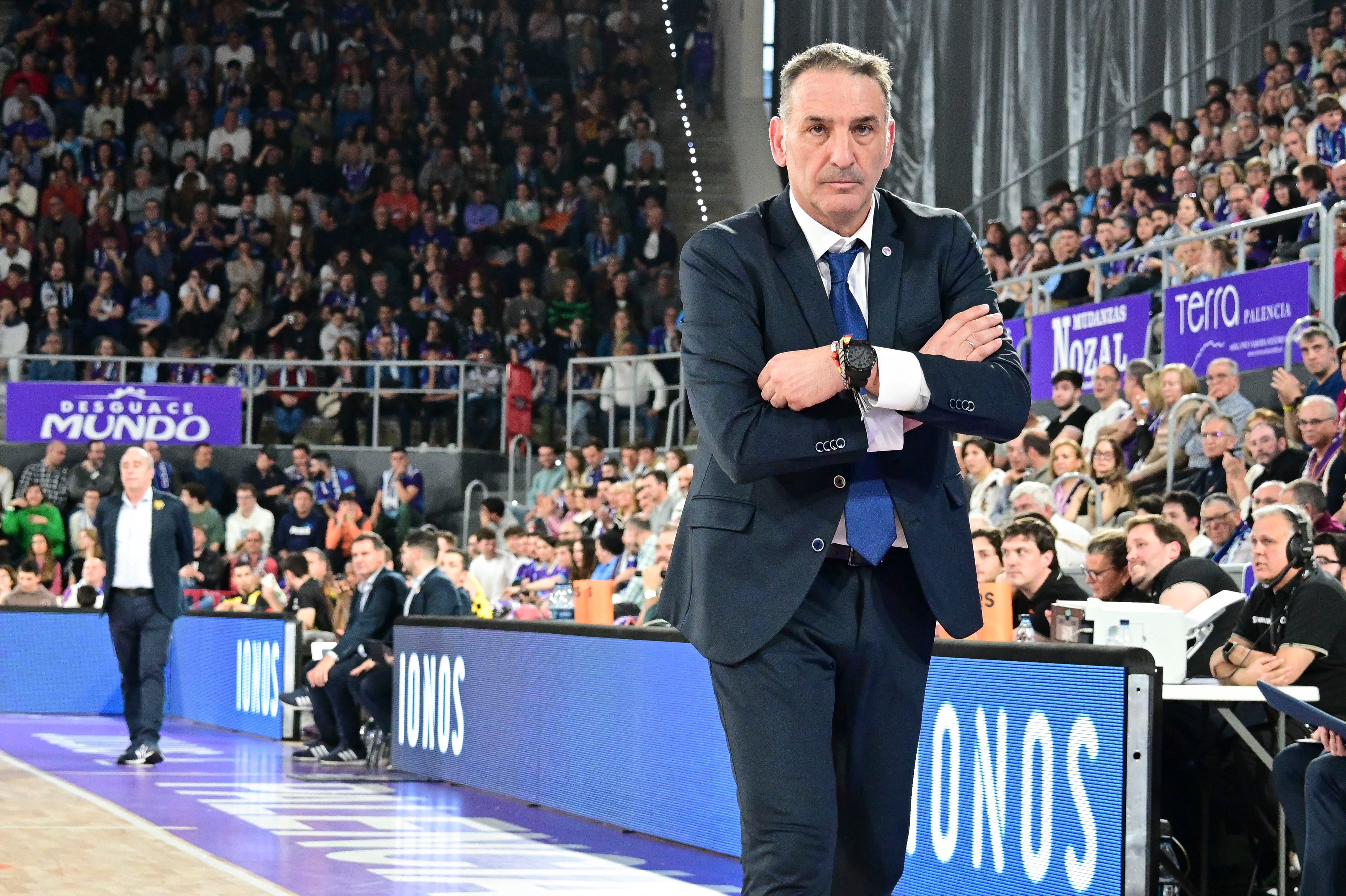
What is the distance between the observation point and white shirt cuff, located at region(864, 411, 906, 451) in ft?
9.12

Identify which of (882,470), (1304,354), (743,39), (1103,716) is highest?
(743,39)

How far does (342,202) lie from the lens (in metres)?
22.6

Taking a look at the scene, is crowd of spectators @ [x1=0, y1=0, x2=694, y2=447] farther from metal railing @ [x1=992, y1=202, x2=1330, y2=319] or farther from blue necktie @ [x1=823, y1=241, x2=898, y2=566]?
blue necktie @ [x1=823, y1=241, x2=898, y2=566]

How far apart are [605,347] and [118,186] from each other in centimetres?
713

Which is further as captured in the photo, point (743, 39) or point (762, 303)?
point (743, 39)

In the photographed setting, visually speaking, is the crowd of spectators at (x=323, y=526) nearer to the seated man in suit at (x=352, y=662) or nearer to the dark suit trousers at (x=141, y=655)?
the seated man in suit at (x=352, y=662)

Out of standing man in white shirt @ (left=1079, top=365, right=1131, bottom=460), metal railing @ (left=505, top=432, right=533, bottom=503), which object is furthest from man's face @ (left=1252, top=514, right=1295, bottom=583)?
metal railing @ (left=505, top=432, right=533, bottom=503)

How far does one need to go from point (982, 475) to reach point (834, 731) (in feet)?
29.4

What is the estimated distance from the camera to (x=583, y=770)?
321 inches

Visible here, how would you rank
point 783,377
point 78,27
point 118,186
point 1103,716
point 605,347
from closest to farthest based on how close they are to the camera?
point 783,377
point 1103,716
point 605,347
point 118,186
point 78,27

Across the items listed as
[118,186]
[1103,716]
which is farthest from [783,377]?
[118,186]

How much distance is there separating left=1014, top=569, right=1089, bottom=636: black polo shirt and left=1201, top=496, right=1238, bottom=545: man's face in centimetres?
165

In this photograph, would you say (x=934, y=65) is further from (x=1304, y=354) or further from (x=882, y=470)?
(x=882, y=470)

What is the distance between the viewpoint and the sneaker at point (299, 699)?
11258 millimetres
